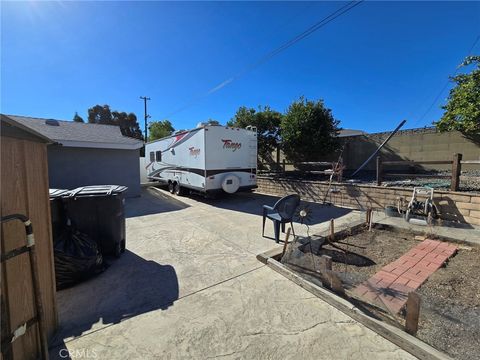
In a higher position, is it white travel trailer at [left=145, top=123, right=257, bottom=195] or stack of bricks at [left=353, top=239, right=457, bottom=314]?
white travel trailer at [left=145, top=123, right=257, bottom=195]

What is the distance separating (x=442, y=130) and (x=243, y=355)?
10.6 m

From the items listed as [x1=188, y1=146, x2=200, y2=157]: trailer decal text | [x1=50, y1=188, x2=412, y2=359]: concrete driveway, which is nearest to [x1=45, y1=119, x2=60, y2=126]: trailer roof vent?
[x1=188, y1=146, x2=200, y2=157]: trailer decal text

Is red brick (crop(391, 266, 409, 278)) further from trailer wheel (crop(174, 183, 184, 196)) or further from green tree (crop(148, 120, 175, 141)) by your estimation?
green tree (crop(148, 120, 175, 141))

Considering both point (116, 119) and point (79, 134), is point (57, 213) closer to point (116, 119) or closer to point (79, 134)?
point (79, 134)

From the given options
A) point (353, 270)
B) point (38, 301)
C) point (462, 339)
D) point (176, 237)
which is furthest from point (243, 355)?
point (176, 237)

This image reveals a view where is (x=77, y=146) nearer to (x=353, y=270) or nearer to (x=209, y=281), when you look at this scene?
(x=209, y=281)

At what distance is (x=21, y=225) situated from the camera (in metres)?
1.63

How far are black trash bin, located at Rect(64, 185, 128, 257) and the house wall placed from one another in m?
6.63

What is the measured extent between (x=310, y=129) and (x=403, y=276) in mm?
7399

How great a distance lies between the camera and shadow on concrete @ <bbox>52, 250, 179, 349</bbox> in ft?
7.59

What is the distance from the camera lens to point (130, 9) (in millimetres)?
6109

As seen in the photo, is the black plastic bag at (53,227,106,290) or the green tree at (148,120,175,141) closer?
the black plastic bag at (53,227,106,290)

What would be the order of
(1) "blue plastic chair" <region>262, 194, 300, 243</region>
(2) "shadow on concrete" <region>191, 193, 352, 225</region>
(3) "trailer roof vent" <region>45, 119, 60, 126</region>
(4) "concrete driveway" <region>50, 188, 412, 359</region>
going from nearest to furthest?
(4) "concrete driveway" <region>50, 188, 412, 359</region>
(1) "blue plastic chair" <region>262, 194, 300, 243</region>
(2) "shadow on concrete" <region>191, 193, 352, 225</region>
(3) "trailer roof vent" <region>45, 119, 60, 126</region>

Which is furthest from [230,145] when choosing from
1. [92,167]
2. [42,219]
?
[42,219]
